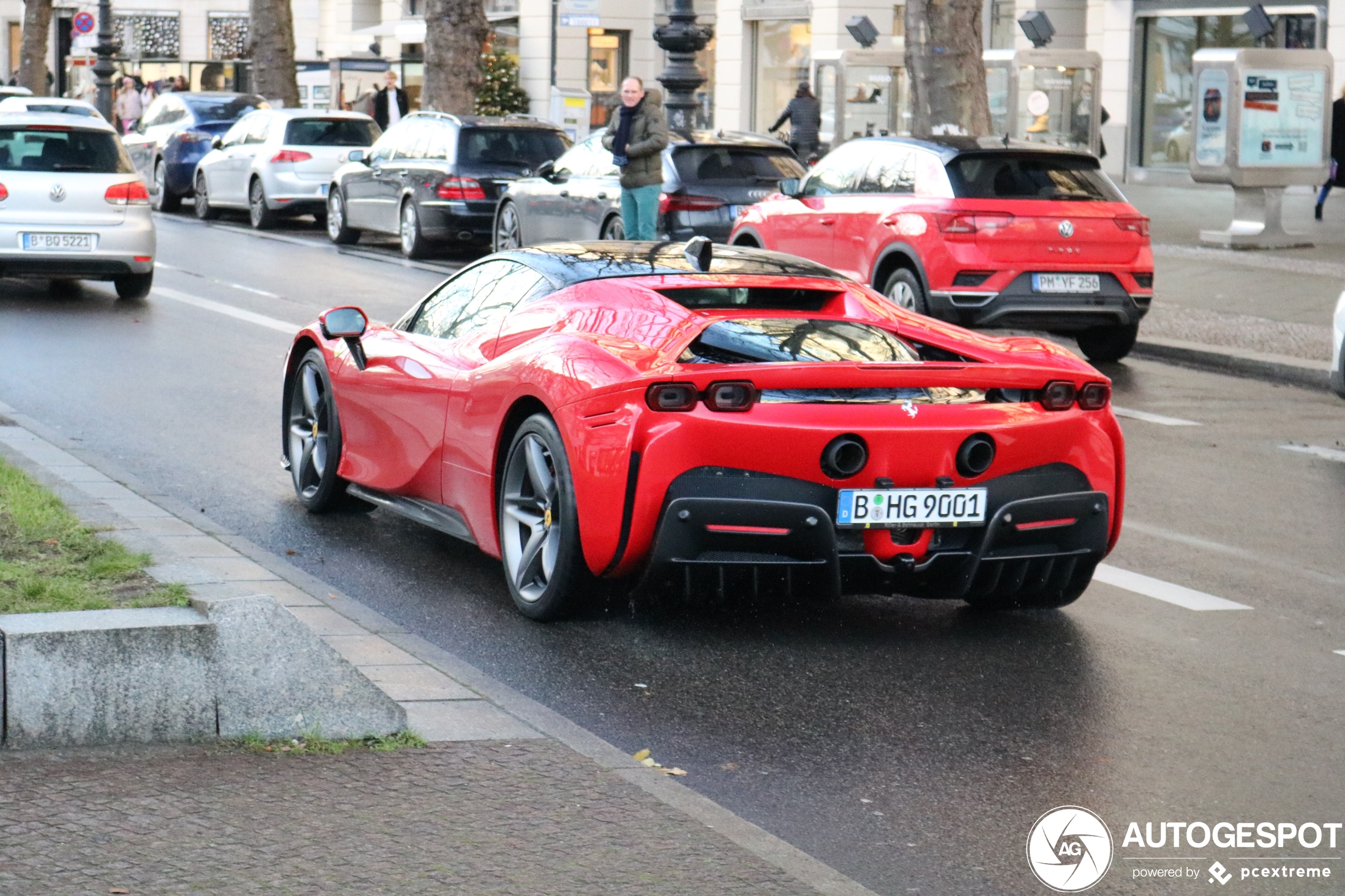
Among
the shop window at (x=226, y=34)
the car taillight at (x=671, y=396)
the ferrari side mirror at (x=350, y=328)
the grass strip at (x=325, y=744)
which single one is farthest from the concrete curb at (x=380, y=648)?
the shop window at (x=226, y=34)

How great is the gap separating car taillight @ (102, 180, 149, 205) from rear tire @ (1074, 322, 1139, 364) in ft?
25.9

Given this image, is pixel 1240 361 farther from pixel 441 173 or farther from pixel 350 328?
pixel 441 173

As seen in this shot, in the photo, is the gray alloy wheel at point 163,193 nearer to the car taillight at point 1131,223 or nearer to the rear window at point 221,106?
the rear window at point 221,106

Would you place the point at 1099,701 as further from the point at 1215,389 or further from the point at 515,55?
the point at 515,55

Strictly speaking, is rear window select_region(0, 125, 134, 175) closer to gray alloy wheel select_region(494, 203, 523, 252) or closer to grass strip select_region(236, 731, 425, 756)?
gray alloy wheel select_region(494, 203, 523, 252)

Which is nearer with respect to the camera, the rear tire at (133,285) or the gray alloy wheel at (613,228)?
the rear tire at (133,285)

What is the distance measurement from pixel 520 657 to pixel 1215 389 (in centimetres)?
835

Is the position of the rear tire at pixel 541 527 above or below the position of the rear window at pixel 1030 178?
below

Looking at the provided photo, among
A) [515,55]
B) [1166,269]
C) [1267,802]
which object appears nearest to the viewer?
[1267,802]

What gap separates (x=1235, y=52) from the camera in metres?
22.5

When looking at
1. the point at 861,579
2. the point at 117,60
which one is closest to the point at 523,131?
the point at 861,579

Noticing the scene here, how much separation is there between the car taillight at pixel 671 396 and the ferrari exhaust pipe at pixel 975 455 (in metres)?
0.87

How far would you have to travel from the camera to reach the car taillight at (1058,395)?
6.70m

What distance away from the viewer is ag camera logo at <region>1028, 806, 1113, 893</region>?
4574 millimetres
